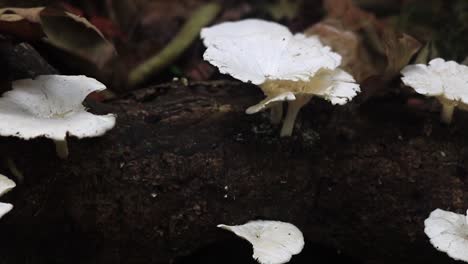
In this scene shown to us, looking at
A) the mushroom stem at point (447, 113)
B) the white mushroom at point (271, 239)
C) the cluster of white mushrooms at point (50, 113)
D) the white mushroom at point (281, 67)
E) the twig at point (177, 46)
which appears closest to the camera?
the cluster of white mushrooms at point (50, 113)

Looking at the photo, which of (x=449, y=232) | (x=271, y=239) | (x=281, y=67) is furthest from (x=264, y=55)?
(x=449, y=232)

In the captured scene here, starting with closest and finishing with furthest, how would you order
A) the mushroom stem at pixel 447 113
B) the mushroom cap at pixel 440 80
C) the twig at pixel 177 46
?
the mushroom cap at pixel 440 80, the mushroom stem at pixel 447 113, the twig at pixel 177 46

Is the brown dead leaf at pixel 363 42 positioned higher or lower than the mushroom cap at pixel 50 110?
lower

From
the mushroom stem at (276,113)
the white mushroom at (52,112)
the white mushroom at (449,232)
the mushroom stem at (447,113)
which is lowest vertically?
the white mushroom at (449,232)

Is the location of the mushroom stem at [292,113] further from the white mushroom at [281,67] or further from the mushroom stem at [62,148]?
the mushroom stem at [62,148]

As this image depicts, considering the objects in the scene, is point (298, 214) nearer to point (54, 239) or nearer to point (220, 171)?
point (220, 171)

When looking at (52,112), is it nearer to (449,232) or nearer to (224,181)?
(224,181)

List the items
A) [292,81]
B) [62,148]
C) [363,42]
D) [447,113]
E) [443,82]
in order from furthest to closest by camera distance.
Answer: [363,42], [447,113], [443,82], [292,81], [62,148]

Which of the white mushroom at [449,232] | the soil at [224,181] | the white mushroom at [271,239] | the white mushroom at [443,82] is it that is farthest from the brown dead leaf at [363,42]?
the white mushroom at [271,239]
